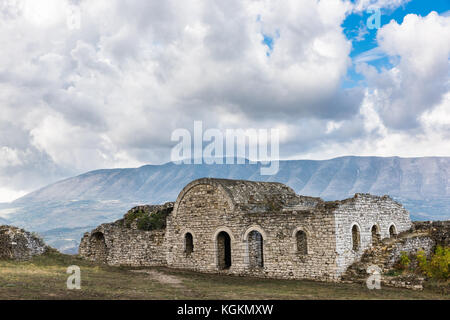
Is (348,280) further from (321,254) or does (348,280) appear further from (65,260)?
(65,260)

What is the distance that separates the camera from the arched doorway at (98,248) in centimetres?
3150

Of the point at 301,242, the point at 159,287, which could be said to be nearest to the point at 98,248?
the point at 159,287

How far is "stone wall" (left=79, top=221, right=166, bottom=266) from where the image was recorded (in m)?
28.2

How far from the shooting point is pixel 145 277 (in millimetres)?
A: 22484

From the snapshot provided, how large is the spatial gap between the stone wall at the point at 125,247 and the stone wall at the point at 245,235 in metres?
1.03

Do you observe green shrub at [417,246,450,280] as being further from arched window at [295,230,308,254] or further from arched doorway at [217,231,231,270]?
arched doorway at [217,231,231,270]

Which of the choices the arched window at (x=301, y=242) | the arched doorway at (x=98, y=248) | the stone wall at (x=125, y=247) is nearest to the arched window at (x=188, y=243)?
the stone wall at (x=125, y=247)

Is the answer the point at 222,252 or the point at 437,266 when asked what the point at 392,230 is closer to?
the point at 437,266

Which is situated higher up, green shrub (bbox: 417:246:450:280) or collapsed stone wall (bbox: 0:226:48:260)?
collapsed stone wall (bbox: 0:226:48:260)

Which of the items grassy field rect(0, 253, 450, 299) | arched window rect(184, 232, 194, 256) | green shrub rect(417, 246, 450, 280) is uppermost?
arched window rect(184, 232, 194, 256)

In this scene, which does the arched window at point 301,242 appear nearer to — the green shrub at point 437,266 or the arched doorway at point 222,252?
the arched doorway at point 222,252

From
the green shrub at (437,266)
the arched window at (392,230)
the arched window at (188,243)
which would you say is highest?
the arched window at (392,230)

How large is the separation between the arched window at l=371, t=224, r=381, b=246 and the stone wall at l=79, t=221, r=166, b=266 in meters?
12.1

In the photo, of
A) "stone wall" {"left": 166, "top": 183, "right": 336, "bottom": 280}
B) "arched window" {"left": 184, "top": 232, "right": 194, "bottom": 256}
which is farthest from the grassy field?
"arched window" {"left": 184, "top": 232, "right": 194, "bottom": 256}
